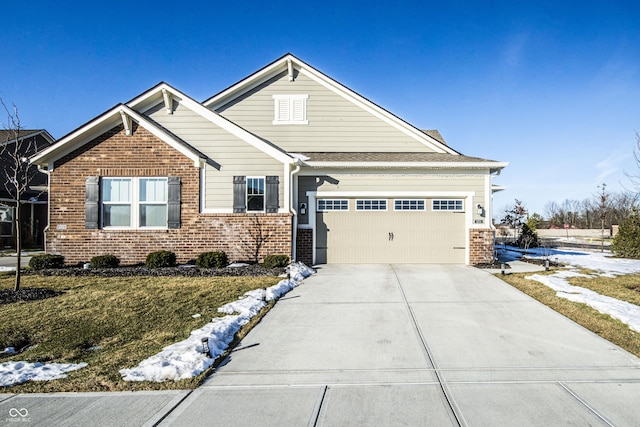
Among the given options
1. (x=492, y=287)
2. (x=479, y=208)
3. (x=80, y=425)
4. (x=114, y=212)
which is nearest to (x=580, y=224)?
(x=479, y=208)

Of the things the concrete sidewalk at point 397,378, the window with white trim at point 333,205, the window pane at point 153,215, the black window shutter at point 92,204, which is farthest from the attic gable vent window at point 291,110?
the concrete sidewalk at point 397,378

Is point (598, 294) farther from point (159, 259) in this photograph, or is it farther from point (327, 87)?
point (159, 259)

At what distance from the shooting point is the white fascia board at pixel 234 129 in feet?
41.1

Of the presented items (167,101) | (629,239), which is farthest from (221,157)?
(629,239)

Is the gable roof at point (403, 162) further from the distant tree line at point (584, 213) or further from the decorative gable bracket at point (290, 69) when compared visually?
the distant tree line at point (584, 213)

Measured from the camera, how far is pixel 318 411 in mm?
3814

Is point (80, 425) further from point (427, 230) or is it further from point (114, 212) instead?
point (427, 230)

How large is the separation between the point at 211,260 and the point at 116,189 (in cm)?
401

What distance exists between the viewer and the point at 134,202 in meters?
A: 12.4

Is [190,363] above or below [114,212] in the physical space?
below

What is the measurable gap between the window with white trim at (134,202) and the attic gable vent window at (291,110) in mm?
5126

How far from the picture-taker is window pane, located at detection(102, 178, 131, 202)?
12.4m

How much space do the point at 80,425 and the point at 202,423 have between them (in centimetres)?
112

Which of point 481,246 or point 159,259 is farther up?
point 481,246
